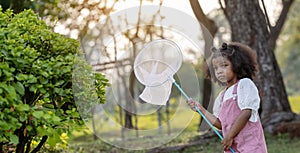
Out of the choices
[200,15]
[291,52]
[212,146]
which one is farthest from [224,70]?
[291,52]

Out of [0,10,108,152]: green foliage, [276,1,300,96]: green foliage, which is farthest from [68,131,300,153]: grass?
[276,1,300,96]: green foliage

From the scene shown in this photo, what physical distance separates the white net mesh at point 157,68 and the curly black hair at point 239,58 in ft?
0.86

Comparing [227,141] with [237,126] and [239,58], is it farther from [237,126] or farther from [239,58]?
[239,58]

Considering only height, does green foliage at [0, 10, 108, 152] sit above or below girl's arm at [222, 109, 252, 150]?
above

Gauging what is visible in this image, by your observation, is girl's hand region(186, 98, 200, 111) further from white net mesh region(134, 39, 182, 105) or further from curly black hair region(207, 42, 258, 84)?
curly black hair region(207, 42, 258, 84)

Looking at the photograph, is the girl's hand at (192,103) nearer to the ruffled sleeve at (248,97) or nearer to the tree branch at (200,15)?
the ruffled sleeve at (248,97)

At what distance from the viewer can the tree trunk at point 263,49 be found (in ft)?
24.6

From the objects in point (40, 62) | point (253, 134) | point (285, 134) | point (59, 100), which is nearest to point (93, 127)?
point (59, 100)

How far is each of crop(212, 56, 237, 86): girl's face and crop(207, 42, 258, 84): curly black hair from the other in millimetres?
23

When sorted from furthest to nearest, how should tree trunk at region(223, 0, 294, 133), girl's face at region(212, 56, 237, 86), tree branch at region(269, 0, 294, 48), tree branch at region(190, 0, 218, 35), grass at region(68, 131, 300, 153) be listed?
tree branch at region(269, 0, 294, 48) < tree branch at region(190, 0, 218, 35) < tree trunk at region(223, 0, 294, 133) < grass at region(68, 131, 300, 153) < girl's face at region(212, 56, 237, 86)

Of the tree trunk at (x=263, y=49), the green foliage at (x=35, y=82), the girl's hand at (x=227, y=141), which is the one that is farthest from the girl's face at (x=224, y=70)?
the tree trunk at (x=263, y=49)

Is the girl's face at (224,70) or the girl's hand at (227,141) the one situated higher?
the girl's face at (224,70)

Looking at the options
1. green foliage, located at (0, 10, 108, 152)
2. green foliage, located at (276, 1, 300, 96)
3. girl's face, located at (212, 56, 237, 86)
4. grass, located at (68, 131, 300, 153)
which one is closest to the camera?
green foliage, located at (0, 10, 108, 152)

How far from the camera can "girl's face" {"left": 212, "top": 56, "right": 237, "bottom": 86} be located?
3463 millimetres
